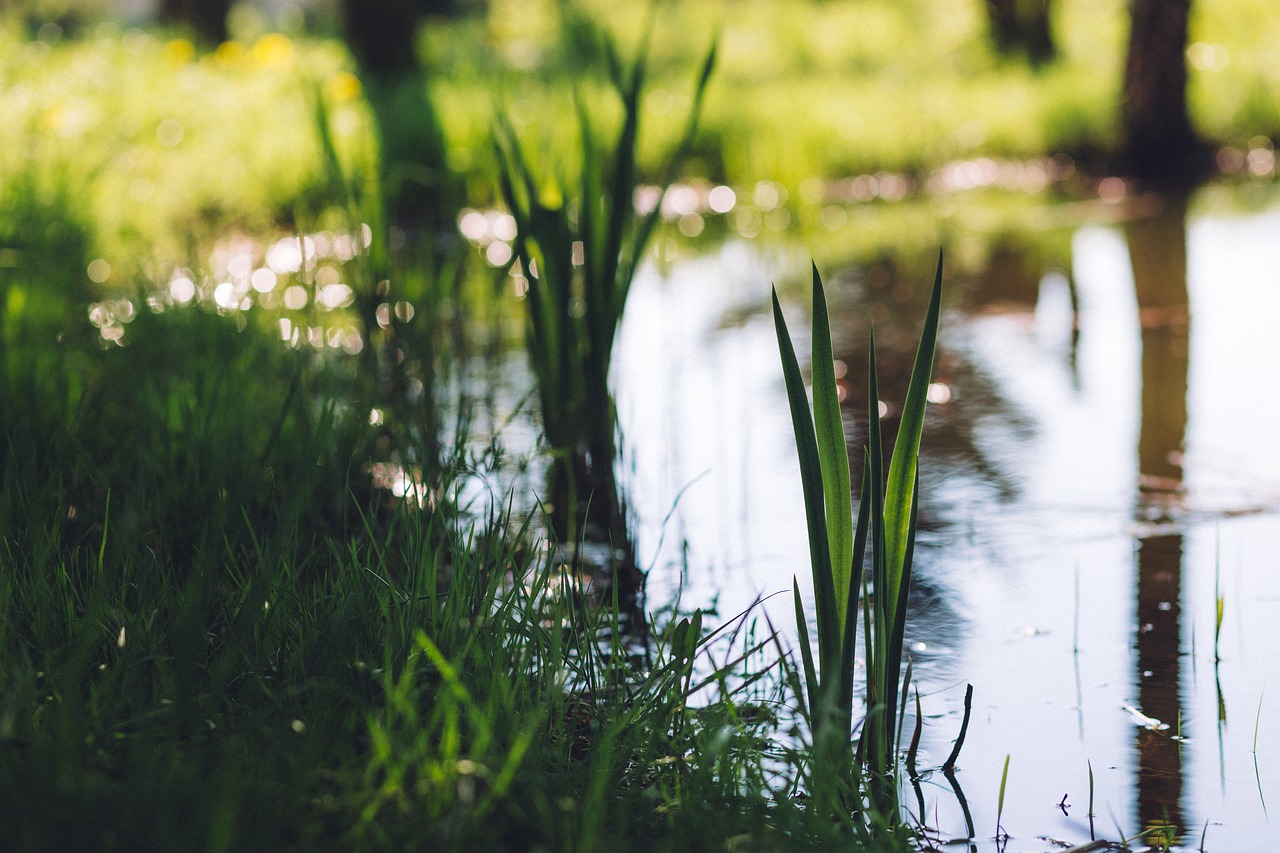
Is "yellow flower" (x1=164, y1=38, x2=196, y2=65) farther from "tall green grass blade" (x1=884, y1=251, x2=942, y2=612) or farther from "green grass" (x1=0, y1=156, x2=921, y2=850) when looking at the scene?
"tall green grass blade" (x1=884, y1=251, x2=942, y2=612)

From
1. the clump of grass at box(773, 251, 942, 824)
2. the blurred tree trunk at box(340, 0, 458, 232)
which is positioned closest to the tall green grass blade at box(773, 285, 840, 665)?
the clump of grass at box(773, 251, 942, 824)

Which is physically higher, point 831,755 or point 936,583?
point 936,583

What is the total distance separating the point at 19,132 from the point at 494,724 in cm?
438

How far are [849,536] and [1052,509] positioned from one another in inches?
45.2

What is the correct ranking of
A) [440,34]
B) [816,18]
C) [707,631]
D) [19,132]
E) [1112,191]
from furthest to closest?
1. [816,18]
2. [440,34]
3. [1112,191]
4. [19,132]
5. [707,631]

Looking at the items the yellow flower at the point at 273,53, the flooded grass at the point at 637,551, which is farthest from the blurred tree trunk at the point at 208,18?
the flooded grass at the point at 637,551

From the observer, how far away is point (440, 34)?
13.9 metres

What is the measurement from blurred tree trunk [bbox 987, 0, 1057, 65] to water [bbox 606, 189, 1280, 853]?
7.37 m

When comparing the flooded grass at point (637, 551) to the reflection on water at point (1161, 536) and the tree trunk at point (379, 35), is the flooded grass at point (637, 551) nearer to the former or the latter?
the reflection on water at point (1161, 536)

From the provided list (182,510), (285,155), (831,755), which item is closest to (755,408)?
(182,510)

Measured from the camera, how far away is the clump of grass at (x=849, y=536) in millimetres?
1470

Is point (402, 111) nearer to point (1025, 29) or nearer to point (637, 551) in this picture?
point (637, 551)

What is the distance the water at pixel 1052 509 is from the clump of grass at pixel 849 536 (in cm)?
15

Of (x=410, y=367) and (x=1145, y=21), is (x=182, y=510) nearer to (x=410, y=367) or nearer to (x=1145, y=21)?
(x=410, y=367)
